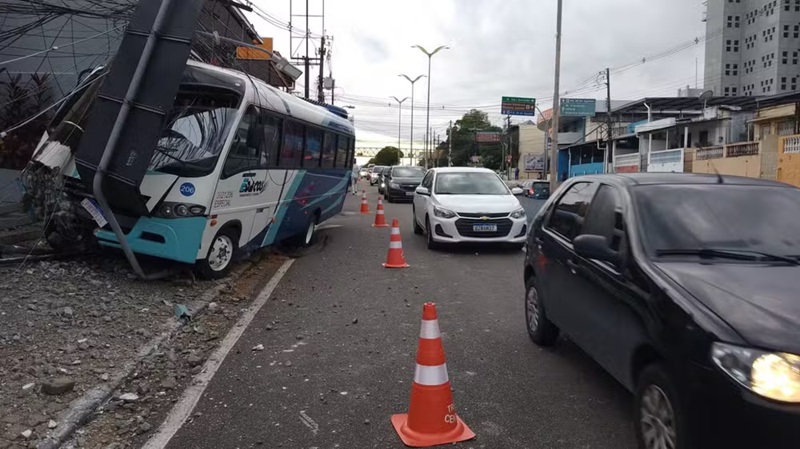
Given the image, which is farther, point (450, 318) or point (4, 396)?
point (450, 318)

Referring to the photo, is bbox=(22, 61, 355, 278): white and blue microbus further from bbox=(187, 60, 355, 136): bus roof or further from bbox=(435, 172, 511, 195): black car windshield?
bbox=(435, 172, 511, 195): black car windshield

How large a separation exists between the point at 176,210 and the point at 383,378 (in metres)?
3.71

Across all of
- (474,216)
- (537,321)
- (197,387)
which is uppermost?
(474,216)

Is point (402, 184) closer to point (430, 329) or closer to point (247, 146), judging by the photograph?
point (247, 146)

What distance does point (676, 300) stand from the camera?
304cm

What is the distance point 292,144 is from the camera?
33.3 ft

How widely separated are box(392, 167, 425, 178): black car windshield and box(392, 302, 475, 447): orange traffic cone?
24213mm

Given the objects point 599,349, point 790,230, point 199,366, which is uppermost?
point 790,230

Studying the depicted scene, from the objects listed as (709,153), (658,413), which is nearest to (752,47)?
(709,153)

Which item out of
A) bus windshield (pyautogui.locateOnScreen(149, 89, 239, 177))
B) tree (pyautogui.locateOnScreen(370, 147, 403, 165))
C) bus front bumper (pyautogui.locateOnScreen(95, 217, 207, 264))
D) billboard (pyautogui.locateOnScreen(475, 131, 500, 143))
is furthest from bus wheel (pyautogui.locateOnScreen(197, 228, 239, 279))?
tree (pyautogui.locateOnScreen(370, 147, 403, 165))

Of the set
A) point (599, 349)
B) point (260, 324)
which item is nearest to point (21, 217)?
point (260, 324)

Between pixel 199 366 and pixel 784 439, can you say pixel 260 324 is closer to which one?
pixel 199 366

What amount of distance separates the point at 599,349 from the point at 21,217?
9.37 m

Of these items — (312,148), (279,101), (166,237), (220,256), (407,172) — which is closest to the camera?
(166,237)
